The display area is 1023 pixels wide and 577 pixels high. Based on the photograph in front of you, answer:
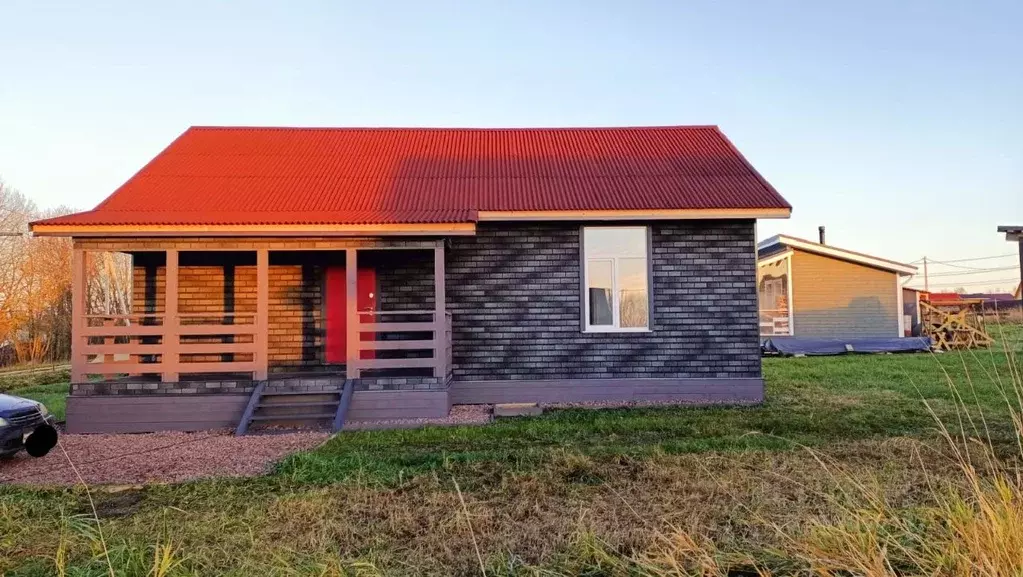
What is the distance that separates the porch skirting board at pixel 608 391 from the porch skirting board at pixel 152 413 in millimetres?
3477

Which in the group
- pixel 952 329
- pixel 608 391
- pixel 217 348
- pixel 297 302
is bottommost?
pixel 608 391

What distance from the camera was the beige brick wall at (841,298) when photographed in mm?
21141

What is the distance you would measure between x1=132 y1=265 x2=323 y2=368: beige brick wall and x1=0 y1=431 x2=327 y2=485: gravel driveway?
2480 millimetres

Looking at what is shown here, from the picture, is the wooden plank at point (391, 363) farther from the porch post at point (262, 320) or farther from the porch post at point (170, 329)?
the porch post at point (170, 329)

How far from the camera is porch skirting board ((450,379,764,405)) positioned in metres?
10.5

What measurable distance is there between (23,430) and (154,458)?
1.42 metres

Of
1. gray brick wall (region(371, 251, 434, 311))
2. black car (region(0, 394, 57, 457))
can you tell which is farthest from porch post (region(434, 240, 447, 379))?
black car (region(0, 394, 57, 457))

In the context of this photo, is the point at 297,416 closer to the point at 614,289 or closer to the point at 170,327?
the point at 170,327

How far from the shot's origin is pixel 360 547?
4055mm

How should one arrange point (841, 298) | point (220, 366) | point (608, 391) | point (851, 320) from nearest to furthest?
point (220, 366)
point (608, 391)
point (851, 320)
point (841, 298)

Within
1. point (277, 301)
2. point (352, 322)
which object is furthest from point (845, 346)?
point (277, 301)

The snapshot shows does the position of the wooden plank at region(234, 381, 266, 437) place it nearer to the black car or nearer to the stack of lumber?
the black car

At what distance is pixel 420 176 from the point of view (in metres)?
12.1

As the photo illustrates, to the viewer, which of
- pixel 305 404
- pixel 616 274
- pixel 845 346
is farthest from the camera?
pixel 845 346
